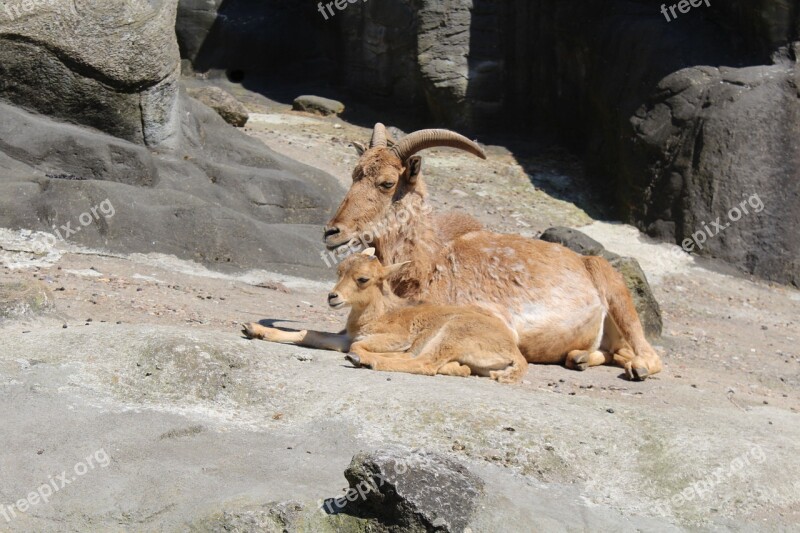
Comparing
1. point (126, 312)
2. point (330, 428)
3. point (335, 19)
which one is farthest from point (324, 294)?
point (335, 19)

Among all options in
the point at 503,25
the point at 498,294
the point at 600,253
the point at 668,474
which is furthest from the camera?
the point at 503,25

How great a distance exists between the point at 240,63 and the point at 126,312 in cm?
1644

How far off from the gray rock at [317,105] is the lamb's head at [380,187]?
1334 centimetres

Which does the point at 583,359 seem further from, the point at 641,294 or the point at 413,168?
the point at 641,294

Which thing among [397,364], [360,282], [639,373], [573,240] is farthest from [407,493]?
[573,240]

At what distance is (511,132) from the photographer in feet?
72.7

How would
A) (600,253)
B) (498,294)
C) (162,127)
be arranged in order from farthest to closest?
1. (162,127)
2. (600,253)
3. (498,294)

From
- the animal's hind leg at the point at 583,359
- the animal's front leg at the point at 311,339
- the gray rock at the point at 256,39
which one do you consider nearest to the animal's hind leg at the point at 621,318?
the animal's hind leg at the point at 583,359

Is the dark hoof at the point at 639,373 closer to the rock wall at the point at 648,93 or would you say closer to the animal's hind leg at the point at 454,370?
the animal's hind leg at the point at 454,370

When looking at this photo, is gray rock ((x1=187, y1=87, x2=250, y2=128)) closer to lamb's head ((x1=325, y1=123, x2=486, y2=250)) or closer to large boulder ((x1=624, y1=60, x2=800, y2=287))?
large boulder ((x1=624, y1=60, x2=800, y2=287))

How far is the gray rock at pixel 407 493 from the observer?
18.7 ft

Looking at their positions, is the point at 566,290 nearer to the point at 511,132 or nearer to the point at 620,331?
the point at 620,331

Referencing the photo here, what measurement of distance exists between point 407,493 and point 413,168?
13.2 feet

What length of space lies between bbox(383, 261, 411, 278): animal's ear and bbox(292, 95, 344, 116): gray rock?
564 inches
